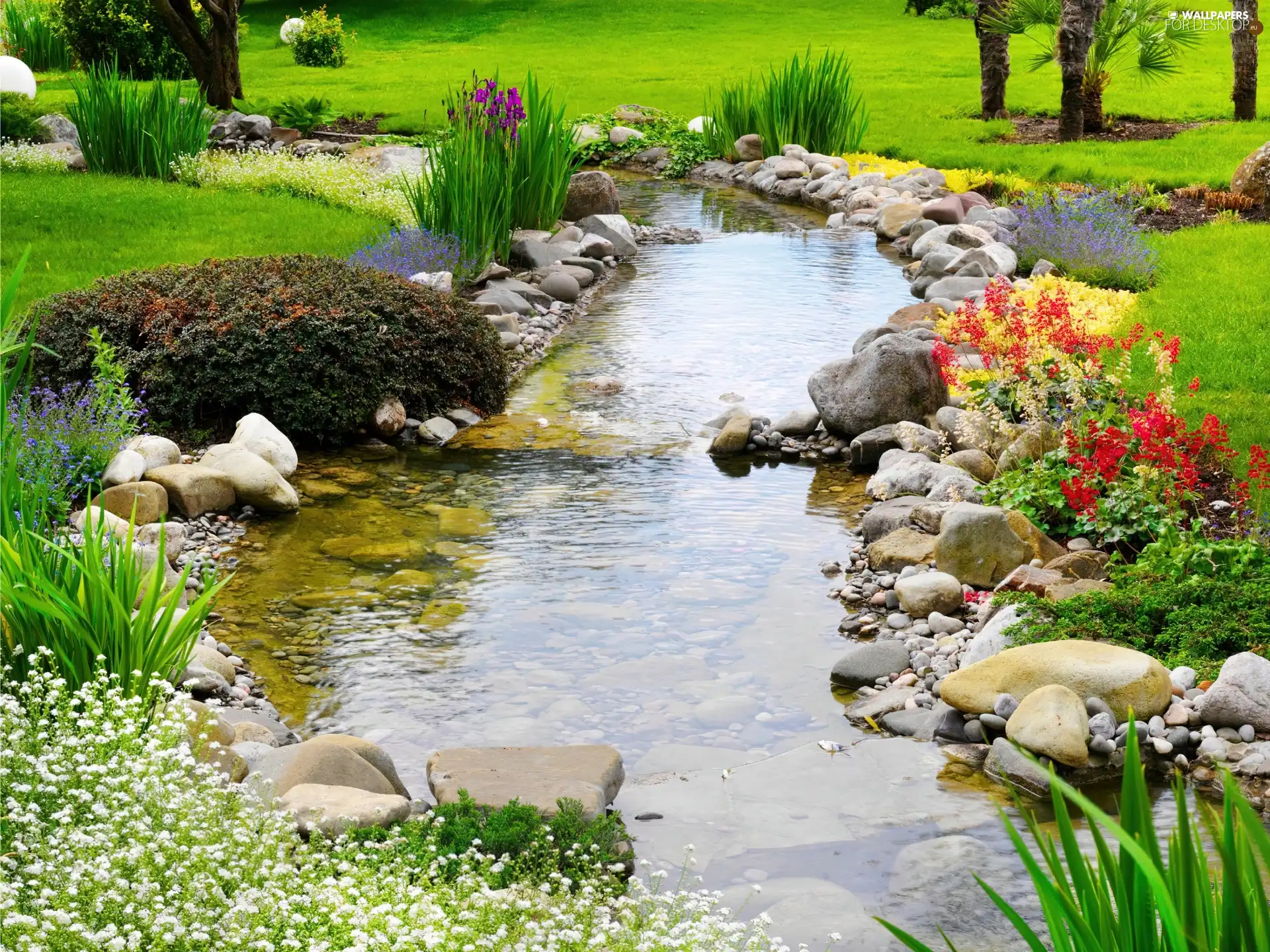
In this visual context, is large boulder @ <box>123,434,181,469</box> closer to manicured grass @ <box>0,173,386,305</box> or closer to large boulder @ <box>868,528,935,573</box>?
manicured grass @ <box>0,173,386,305</box>

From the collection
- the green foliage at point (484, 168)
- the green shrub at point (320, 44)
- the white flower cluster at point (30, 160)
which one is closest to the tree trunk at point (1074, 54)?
the green foliage at point (484, 168)

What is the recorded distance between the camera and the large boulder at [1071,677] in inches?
205

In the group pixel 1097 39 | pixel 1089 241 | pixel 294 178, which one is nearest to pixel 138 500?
pixel 1089 241

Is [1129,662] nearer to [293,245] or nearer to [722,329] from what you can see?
[722,329]

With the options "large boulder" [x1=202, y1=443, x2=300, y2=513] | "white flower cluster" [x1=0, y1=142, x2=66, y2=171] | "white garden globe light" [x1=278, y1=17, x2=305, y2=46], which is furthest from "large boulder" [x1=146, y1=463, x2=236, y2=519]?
"white garden globe light" [x1=278, y1=17, x2=305, y2=46]

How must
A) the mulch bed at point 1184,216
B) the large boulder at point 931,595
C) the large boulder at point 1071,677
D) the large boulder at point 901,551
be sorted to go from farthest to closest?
the mulch bed at point 1184,216 < the large boulder at point 901,551 < the large boulder at point 931,595 < the large boulder at point 1071,677

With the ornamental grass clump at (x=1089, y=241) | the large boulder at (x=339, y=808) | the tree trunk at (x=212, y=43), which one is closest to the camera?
the large boulder at (x=339, y=808)

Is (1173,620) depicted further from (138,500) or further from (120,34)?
(120,34)

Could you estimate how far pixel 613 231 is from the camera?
1488cm

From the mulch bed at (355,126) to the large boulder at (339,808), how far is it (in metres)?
20.1

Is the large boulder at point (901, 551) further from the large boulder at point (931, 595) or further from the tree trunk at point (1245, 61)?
the tree trunk at point (1245, 61)

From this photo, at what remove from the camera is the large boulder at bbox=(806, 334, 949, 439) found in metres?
8.84

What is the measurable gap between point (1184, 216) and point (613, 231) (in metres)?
6.55

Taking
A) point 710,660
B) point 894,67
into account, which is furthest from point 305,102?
point 710,660
